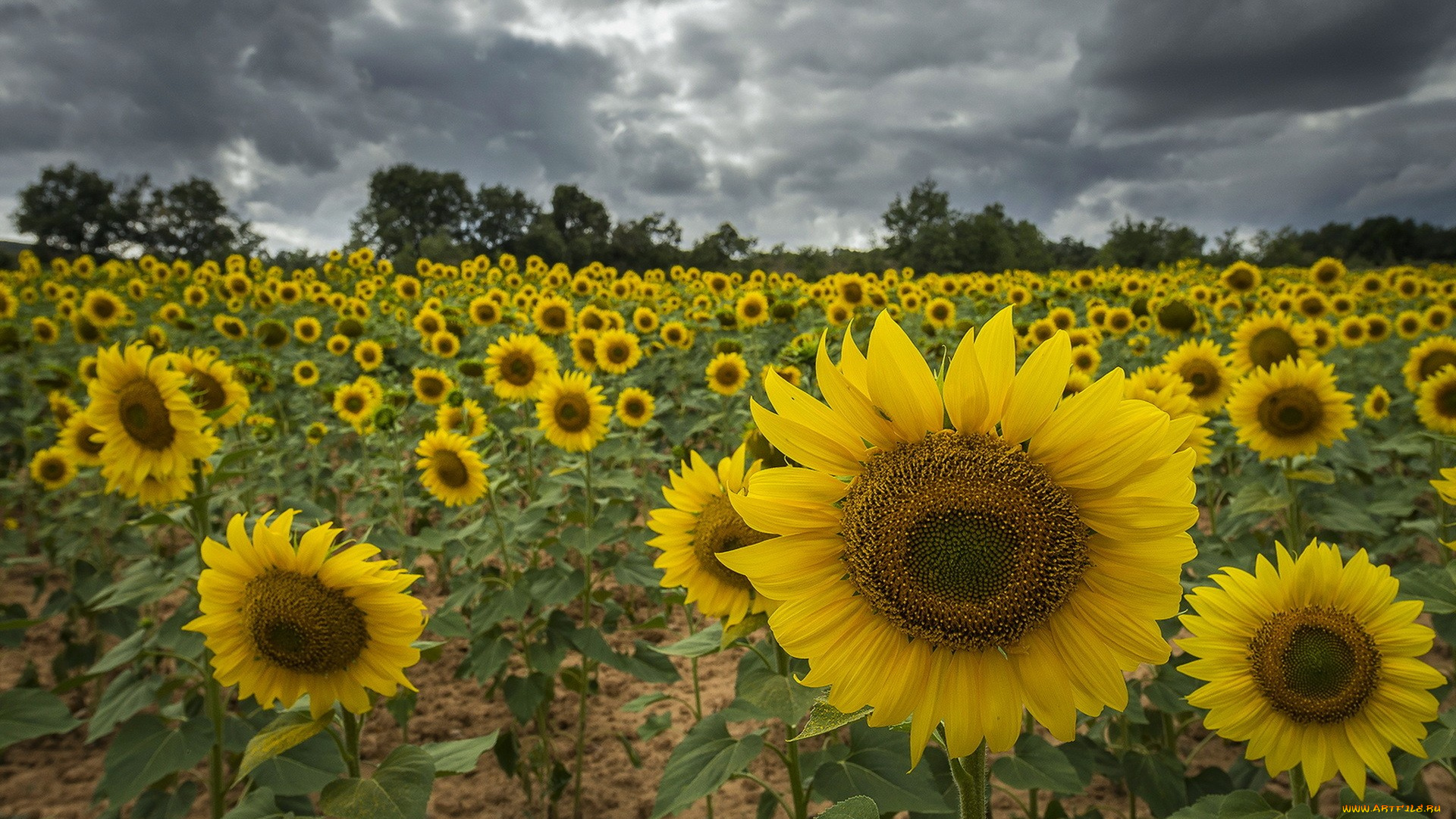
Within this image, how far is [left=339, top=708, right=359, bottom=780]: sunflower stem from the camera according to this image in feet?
5.62

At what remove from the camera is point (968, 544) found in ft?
3.12

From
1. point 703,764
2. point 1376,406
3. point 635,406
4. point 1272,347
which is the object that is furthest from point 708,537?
point 1376,406

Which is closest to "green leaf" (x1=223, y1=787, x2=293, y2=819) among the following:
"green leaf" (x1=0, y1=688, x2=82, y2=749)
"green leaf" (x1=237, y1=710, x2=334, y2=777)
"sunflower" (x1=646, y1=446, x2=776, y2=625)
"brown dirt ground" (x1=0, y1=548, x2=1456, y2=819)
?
"green leaf" (x1=237, y1=710, x2=334, y2=777)

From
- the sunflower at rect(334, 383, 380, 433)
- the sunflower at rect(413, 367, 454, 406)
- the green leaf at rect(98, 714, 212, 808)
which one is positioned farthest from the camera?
the sunflower at rect(334, 383, 380, 433)

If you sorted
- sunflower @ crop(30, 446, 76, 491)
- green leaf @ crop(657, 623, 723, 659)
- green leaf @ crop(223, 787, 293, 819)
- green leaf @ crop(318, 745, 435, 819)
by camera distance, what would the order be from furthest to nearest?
sunflower @ crop(30, 446, 76, 491) < green leaf @ crop(657, 623, 723, 659) < green leaf @ crop(223, 787, 293, 819) < green leaf @ crop(318, 745, 435, 819)

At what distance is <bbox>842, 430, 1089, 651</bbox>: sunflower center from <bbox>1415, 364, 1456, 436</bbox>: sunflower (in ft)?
15.3

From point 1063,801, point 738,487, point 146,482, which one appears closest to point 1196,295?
point 1063,801

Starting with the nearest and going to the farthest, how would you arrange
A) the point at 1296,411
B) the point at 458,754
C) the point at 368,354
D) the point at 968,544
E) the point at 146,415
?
the point at 968,544 → the point at 458,754 → the point at 146,415 → the point at 1296,411 → the point at 368,354

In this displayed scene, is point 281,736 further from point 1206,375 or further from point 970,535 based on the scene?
point 1206,375

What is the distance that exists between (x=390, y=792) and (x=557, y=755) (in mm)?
2503

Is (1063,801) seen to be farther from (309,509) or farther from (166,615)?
(166,615)

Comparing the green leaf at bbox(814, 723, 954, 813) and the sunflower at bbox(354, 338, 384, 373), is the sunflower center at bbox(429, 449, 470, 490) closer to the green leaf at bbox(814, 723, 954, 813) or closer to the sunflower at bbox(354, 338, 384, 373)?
the green leaf at bbox(814, 723, 954, 813)

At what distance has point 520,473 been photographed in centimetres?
499

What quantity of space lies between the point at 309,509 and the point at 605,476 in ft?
4.52
